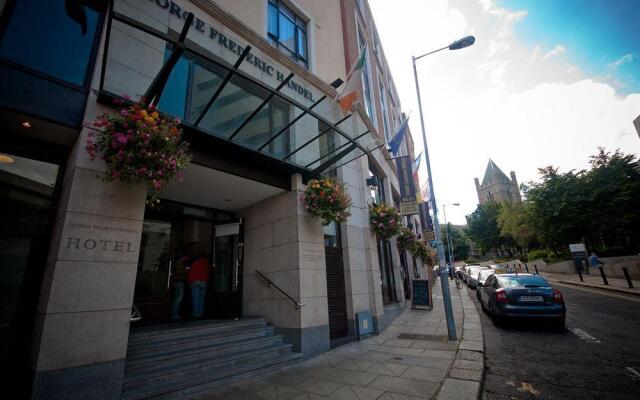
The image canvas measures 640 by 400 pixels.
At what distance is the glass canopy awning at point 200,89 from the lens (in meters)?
4.63

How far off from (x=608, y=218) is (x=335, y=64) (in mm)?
30144

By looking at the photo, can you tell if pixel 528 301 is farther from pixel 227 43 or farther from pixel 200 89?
pixel 227 43

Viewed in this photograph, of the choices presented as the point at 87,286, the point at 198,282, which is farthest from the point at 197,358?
the point at 198,282

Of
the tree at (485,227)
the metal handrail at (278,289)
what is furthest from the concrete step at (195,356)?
the tree at (485,227)

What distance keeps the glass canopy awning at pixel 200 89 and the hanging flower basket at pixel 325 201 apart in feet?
1.82

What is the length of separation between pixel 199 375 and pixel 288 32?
1096 cm

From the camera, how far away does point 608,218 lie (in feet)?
85.0

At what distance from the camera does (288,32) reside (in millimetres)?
10602

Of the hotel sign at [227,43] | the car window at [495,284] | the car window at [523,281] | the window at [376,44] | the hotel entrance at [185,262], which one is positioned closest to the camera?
the hotel sign at [227,43]

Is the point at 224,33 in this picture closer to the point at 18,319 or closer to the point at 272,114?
the point at 272,114

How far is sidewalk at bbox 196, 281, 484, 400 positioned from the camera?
4.36 meters

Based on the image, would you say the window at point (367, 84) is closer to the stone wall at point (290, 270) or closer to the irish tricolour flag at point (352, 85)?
the irish tricolour flag at point (352, 85)

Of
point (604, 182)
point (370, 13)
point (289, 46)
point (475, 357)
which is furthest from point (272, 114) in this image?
point (604, 182)

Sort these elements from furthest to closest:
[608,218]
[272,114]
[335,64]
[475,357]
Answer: [608,218]
[335,64]
[272,114]
[475,357]
